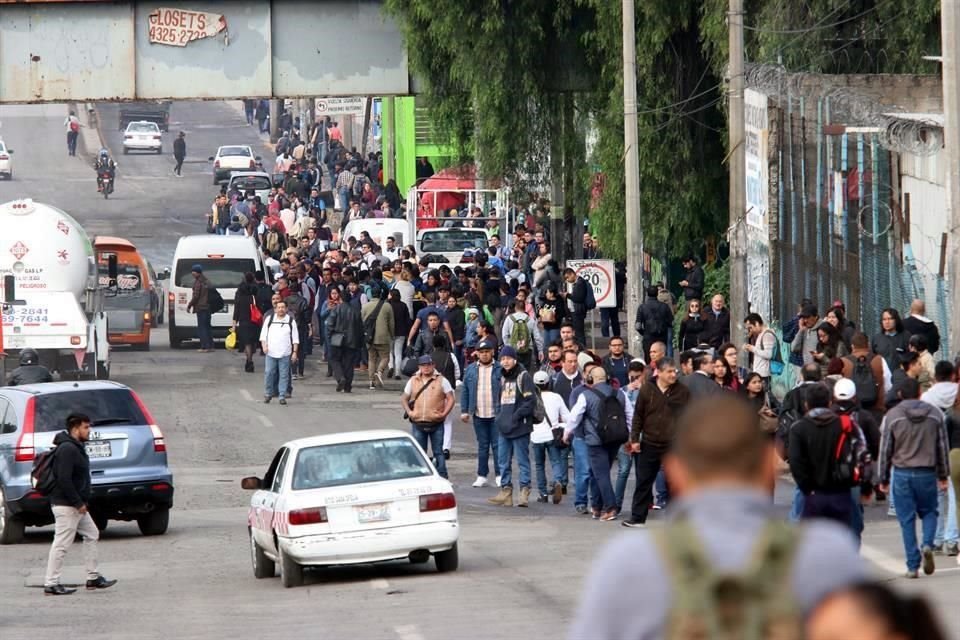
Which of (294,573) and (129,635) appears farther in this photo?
(294,573)

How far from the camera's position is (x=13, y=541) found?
18.6 metres

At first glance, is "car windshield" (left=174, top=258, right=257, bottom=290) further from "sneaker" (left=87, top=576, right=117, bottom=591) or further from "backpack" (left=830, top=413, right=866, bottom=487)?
"backpack" (left=830, top=413, right=866, bottom=487)

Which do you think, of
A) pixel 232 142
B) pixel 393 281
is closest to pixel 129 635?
pixel 393 281

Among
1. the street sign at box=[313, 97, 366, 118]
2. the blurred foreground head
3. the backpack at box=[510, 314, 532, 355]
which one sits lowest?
A: the backpack at box=[510, 314, 532, 355]

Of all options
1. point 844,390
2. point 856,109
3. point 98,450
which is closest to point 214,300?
point 856,109

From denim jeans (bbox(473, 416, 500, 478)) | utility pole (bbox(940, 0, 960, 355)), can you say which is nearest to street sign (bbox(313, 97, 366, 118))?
denim jeans (bbox(473, 416, 500, 478))

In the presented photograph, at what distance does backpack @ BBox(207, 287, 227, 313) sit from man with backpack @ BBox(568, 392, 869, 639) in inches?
1316

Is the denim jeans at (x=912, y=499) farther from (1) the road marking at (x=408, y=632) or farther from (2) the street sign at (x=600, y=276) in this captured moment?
(2) the street sign at (x=600, y=276)

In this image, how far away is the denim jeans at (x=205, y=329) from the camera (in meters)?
→ 38.2

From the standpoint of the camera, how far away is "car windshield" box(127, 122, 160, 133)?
85.9 m

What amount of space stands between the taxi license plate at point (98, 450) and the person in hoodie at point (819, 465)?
7.42 metres

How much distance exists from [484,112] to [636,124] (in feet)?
17.2

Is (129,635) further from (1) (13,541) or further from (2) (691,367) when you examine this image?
(2) (691,367)

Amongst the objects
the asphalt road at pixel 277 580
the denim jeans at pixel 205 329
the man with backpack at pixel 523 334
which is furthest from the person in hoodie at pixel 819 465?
the denim jeans at pixel 205 329
